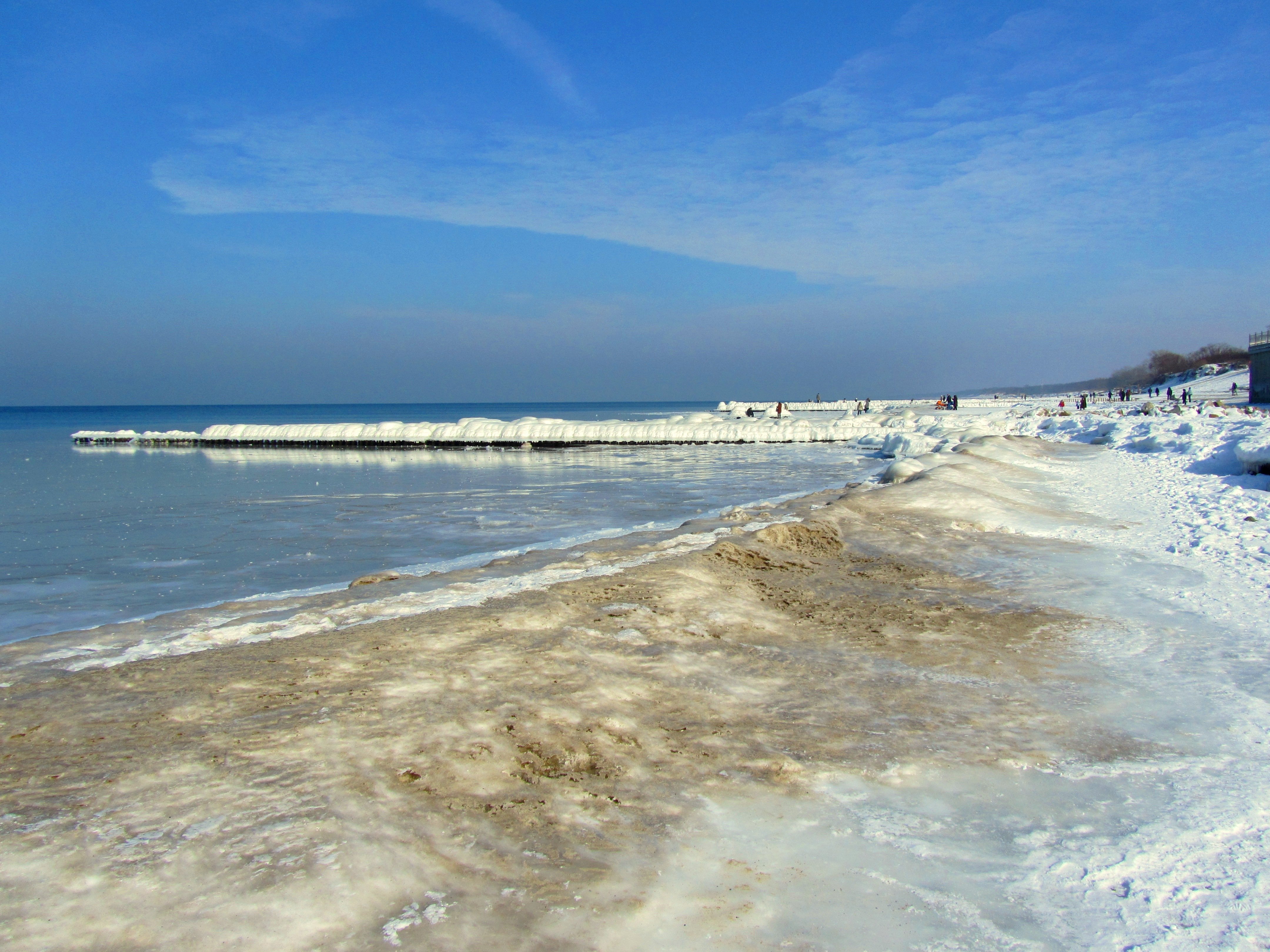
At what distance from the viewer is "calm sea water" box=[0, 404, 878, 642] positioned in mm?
9391

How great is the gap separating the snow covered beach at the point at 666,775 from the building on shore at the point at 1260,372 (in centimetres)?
3856

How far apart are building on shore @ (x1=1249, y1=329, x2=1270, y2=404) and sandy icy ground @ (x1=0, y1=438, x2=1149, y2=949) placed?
4044 centimetres

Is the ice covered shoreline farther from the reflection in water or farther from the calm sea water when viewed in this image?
the reflection in water

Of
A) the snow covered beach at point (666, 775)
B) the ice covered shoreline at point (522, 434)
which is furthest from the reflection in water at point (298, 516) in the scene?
the ice covered shoreline at point (522, 434)

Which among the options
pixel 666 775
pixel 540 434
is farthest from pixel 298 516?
pixel 540 434

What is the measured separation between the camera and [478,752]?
3.87 m

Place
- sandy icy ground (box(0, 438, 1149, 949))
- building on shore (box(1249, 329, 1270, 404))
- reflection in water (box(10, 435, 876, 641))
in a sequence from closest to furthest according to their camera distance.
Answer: sandy icy ground (box(0, 438, 1149, 949)) → reflection in water (box(10, 435, 876, 641)) → building on shore (box(1249, 329, 1270, 404))

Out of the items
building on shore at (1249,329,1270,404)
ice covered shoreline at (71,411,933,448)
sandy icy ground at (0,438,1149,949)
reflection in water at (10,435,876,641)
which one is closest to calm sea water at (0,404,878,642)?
reflection in water at (10,435,876,641)

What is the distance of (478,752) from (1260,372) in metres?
46.5

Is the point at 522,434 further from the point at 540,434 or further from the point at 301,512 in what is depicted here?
the point at 301,512

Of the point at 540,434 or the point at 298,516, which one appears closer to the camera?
the point at 298,516

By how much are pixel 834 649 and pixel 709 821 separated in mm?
2744

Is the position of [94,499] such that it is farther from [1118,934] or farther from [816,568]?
[1118,934]

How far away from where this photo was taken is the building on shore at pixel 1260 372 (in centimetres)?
3734
